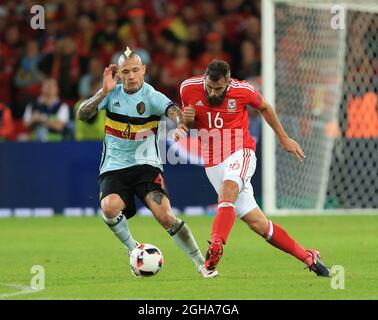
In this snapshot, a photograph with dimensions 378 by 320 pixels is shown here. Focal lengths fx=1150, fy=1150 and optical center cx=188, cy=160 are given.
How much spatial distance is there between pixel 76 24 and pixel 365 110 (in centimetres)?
630

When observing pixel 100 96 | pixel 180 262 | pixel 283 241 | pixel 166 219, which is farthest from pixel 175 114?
pixel 180 262

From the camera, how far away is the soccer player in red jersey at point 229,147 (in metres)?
9.53

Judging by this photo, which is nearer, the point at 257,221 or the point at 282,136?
the point at 257,221

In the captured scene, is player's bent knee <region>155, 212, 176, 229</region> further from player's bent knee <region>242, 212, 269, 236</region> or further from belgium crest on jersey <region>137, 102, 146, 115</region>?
belgium crest on jersey <region>137, 102, 146, 115</region>

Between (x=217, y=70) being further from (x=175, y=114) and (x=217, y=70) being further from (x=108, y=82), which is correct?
(x=108, y=82)

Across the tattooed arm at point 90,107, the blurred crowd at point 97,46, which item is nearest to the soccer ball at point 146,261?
the tattooed arm at point 90,107

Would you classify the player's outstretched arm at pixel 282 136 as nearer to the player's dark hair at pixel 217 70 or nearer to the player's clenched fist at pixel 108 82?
the player's dark hair at pixel 217 70

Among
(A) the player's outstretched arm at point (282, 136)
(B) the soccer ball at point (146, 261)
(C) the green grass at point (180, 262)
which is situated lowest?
(C) the green grass at point (180, 262)

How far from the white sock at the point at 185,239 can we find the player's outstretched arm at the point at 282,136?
1.10m

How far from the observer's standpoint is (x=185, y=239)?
9922mm

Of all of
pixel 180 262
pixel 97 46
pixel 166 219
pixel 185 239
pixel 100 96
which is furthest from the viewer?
pixel 97 46

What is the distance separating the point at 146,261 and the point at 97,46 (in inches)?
453
